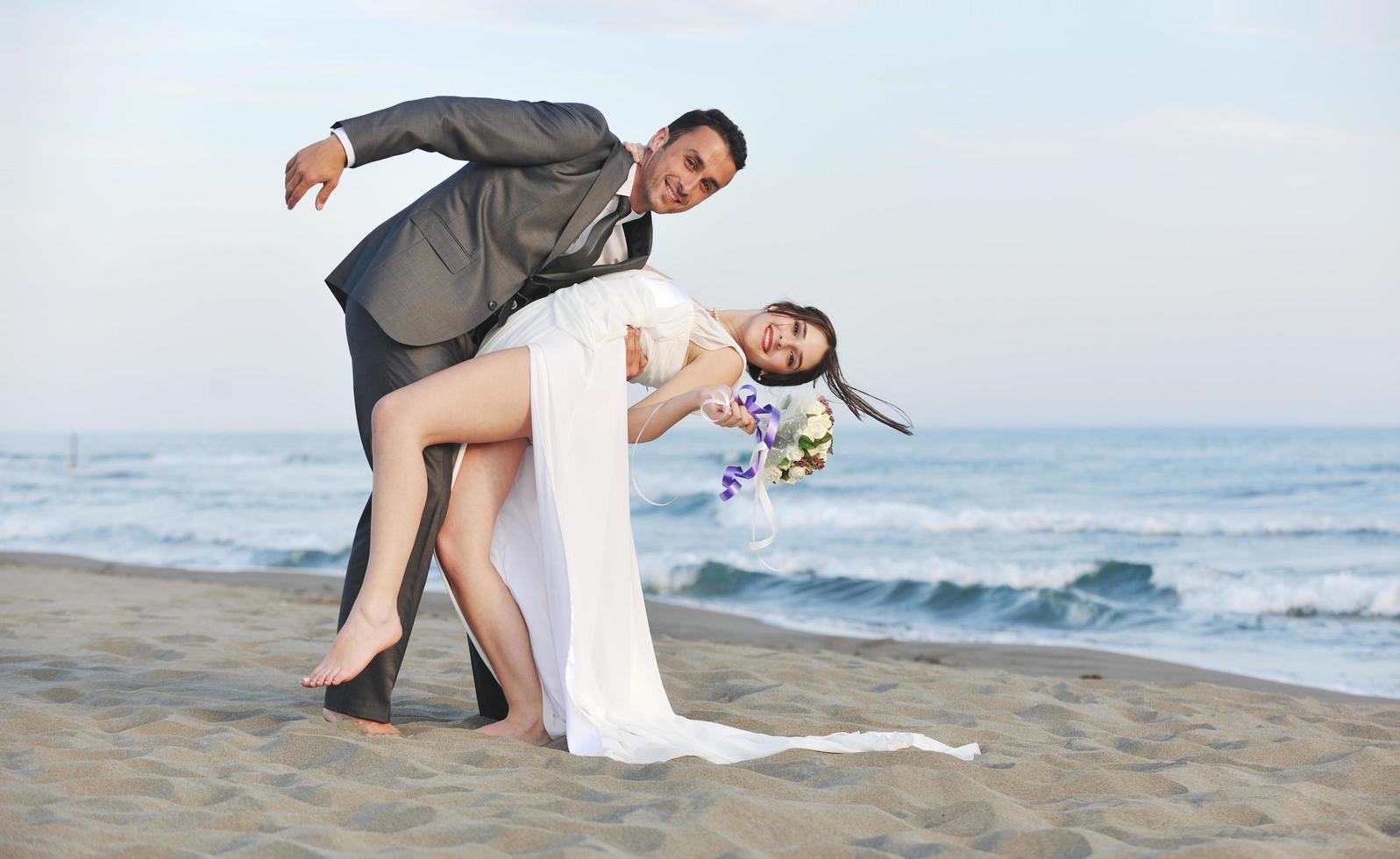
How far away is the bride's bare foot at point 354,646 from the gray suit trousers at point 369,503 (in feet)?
0.50

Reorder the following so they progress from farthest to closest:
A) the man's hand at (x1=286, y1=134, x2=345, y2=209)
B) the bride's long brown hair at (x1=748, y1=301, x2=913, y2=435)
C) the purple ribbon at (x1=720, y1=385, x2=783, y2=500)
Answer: the bride's long brown hair at (x1=748, y1=301, x2=913, y2=435), the purple ribbon at (x1=720, y1=385, x2=783, y2=500), the man's hand at (x1=286, y1=134, x2=345, y2=209)

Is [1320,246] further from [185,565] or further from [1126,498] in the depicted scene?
[185,565]

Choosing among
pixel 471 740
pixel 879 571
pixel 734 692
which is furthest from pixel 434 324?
pixel 879 571

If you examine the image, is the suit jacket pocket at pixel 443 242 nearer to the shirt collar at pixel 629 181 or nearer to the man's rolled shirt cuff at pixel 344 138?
the man's rolled shirt cuff at pixel 344 138

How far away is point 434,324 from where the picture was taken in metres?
3.32

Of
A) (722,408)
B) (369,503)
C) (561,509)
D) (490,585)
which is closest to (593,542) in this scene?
(561,509)

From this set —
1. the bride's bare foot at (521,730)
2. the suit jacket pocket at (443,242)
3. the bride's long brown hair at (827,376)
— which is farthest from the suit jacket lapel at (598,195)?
the bride's bare foot at (521,730)

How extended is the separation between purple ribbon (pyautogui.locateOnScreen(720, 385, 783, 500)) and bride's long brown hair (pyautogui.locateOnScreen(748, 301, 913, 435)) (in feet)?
0.75

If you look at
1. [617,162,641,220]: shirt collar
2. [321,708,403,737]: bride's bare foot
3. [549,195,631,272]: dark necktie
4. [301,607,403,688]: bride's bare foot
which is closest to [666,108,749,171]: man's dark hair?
A: [617,162,641,220]: shirt collar

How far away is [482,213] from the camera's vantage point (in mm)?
3344

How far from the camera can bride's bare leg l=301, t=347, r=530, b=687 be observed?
3.20 meters

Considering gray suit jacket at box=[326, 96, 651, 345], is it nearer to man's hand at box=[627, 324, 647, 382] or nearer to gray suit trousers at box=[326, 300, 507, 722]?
gray suit trousers at box=[326, 300, 507, 722]

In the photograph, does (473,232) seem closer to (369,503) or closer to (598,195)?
(598,195)

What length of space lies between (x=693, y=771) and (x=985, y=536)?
47.1 feet
